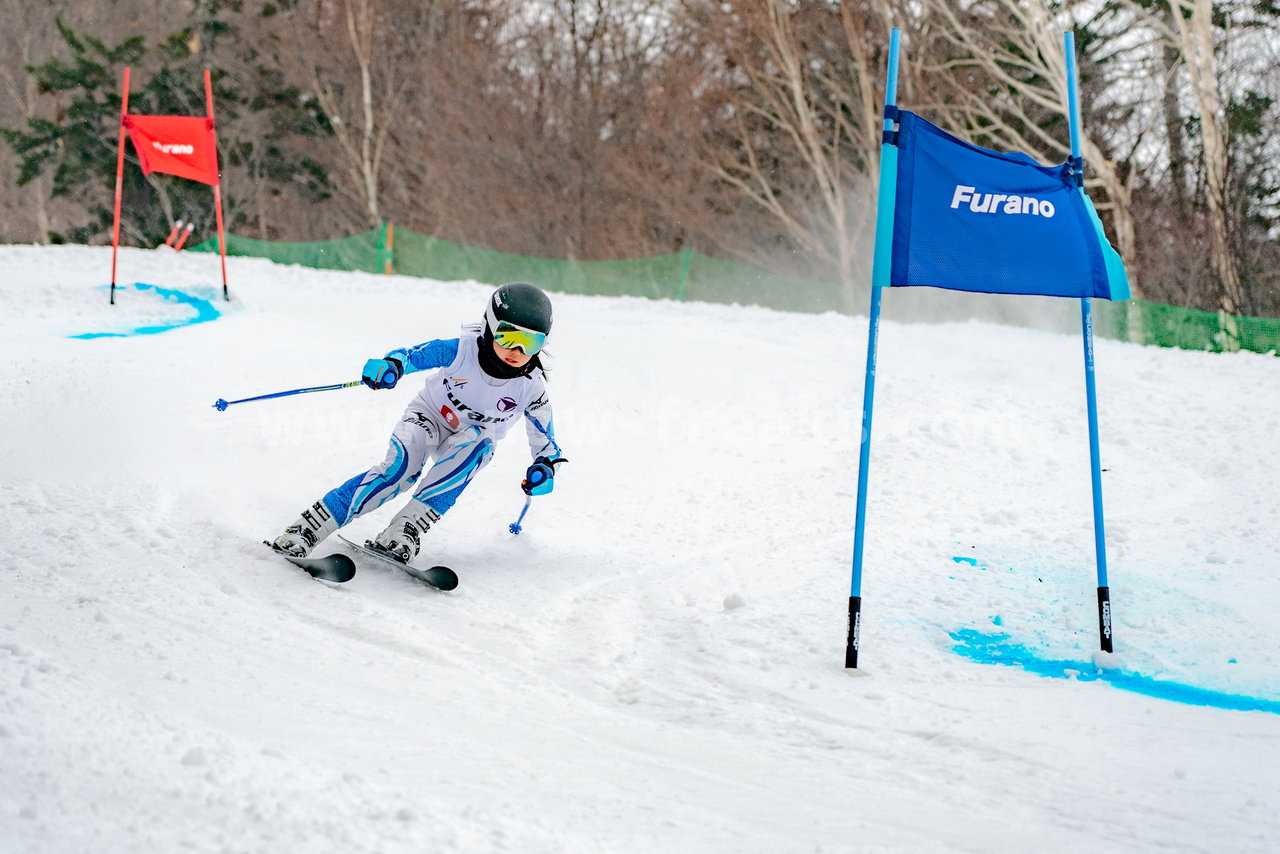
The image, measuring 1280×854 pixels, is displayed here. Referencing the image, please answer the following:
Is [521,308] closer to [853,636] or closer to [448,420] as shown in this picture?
[448,420]

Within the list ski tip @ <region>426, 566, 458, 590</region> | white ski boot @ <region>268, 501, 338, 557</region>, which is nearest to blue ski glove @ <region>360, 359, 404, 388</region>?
white ski boot @ <region>268, 501, 338, 557</region>

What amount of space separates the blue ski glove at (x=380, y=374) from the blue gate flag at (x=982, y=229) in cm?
250

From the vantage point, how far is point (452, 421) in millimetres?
5922

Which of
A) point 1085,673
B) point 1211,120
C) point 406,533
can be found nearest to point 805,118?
point 1211,120

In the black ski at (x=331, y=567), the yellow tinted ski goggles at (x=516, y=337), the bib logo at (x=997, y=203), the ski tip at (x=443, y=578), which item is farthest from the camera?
the yellow tinted ski goggles at (x=516, y=337)

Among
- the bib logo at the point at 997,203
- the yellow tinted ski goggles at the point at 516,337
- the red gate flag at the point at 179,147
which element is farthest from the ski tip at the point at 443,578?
the red gate flag at the point at 179,147

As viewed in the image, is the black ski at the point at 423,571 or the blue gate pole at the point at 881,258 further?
the black ski at the point at 423,571

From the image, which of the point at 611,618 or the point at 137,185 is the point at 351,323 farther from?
the point at 137,185

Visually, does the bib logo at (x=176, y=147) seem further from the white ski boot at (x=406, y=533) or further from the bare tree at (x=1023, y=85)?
the bare tree at (x=1023, y=85)

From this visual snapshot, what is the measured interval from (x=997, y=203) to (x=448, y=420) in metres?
2.96

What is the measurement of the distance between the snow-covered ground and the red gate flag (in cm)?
385

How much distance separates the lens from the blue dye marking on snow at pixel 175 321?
1119cm

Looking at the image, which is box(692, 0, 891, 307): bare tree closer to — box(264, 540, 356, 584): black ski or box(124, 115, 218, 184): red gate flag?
box(124, 115, 218, 184): red gate flag

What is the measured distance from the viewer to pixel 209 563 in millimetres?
5246
